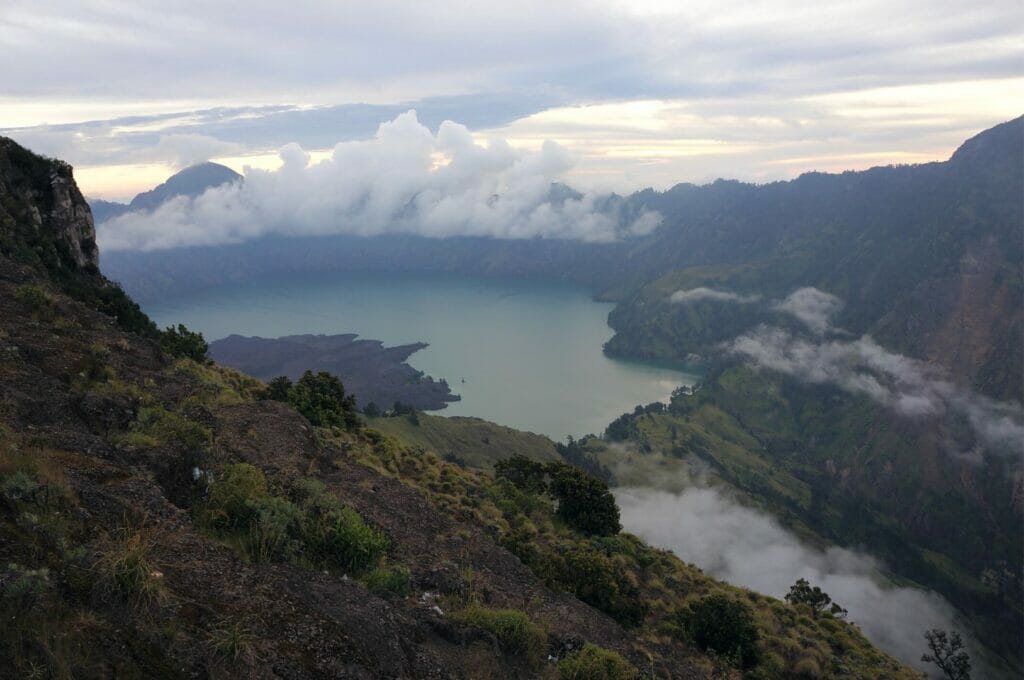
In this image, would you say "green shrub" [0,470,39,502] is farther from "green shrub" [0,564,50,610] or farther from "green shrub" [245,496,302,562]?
"green shrub" [245,496,302,562]

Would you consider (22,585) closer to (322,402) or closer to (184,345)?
Result: (322,402)

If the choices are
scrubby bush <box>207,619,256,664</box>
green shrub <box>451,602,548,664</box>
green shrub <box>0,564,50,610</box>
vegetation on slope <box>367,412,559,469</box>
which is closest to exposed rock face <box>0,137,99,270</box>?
green shrub <box>0,564,50,610</box>

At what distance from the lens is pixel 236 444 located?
19031 mm

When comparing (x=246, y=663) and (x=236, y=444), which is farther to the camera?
(x=236, y=444)

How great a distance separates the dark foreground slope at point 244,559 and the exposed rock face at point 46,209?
12262 millimetres

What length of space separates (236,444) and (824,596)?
3675cm

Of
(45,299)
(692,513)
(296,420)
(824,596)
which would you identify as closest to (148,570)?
(296,420)

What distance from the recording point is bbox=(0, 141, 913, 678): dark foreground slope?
26.0 ft

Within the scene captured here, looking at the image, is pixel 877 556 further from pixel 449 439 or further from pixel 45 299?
pixel 45 299

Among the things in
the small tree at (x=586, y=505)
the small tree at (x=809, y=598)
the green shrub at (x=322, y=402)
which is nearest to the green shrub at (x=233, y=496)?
the green shrub at (x=322, y=402)

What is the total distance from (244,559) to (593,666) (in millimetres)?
8021

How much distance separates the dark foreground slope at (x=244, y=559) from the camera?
7918mm

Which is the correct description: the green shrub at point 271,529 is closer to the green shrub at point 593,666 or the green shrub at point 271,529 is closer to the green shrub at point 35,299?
the green shrub at point 593,666

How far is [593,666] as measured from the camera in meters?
13.5
